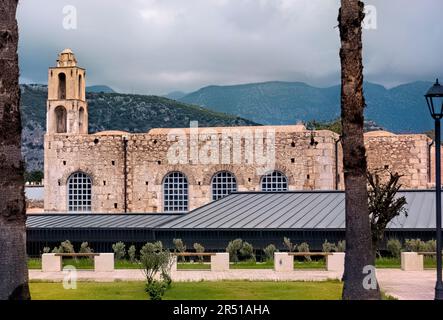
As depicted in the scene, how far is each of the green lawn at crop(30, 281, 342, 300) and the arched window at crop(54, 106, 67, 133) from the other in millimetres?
28135

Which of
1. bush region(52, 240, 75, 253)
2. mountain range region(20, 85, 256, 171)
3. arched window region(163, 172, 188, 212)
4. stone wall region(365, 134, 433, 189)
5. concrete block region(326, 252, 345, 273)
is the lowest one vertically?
concrete block region(326, 252, 345, 273)

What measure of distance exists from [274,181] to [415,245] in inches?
639

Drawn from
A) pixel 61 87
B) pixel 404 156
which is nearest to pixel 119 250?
pixel 404 156

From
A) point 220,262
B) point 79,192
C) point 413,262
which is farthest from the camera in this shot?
point 79,192

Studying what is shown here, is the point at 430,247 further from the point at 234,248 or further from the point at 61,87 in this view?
the point at 61,87

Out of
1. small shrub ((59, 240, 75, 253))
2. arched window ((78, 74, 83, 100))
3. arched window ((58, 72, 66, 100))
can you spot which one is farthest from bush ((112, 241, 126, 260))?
arched window ((58, 72, 66, 100))

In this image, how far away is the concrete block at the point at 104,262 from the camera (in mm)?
22641

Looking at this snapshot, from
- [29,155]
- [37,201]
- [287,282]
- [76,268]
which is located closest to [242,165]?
[76,268]

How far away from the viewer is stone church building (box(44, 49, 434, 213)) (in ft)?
130

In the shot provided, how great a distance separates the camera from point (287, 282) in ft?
61.9

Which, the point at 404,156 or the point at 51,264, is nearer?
the point at 51,264

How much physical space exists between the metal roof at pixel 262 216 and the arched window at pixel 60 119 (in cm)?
1229

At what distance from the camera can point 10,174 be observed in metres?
13.6

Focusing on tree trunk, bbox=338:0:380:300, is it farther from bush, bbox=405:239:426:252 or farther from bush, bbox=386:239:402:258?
bush, bbox=386:239:402:258
